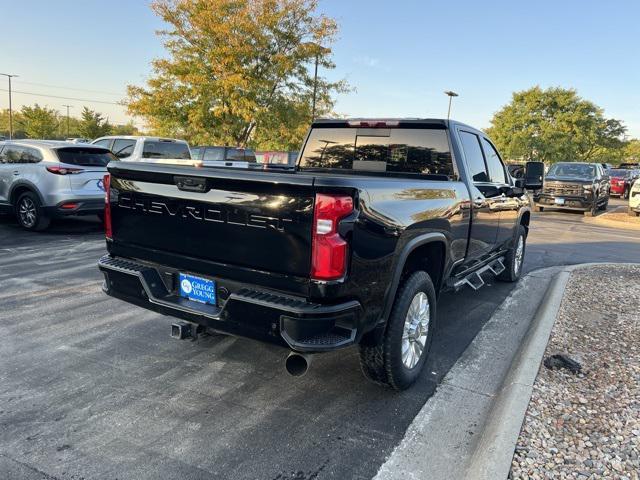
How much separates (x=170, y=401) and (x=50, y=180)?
22.8 feet

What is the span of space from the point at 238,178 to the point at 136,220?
3.47ft

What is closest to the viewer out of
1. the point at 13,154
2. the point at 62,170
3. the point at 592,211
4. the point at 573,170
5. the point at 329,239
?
the point at 329,239

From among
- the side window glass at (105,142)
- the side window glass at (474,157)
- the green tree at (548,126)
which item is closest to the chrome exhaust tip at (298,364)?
the side window glass at (474,157)

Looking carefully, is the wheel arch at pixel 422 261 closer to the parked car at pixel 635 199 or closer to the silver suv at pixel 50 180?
the silver suv at pixel 50 180

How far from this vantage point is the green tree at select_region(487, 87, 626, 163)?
4481 centimetres

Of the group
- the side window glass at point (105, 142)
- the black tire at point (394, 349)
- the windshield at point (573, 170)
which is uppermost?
the windshield at point (573, 170)

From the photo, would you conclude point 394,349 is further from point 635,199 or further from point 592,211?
point 635,199

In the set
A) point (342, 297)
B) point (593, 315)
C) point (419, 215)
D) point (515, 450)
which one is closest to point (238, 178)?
point (342, 297)

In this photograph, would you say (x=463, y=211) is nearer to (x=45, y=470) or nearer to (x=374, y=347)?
(x=374, y=347)

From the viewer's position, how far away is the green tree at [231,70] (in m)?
25.1

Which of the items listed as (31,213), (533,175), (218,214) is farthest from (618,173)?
(218,214)

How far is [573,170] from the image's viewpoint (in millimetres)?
17484

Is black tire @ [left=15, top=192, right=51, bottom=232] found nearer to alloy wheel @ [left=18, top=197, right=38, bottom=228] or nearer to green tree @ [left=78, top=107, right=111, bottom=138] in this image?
alloy wheel @ [left=18, top=197, right=38, bottom=228]

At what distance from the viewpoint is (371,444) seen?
9.34ft
